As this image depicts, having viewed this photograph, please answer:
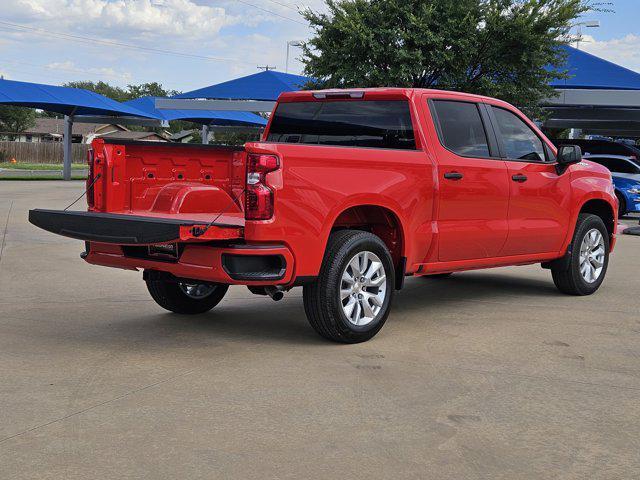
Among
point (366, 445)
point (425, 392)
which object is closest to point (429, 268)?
point (425, 392)

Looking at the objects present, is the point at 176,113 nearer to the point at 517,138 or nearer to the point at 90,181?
the point at 517,138

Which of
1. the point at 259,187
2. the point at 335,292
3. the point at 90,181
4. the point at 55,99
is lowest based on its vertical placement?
the point at 335,292

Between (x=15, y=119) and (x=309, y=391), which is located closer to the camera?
(x=309, y=391)

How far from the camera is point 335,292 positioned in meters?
6.21

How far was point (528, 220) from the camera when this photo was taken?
8156mm

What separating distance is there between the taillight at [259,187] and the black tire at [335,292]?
0.67 metres

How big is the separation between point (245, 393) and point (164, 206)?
7.24 ft

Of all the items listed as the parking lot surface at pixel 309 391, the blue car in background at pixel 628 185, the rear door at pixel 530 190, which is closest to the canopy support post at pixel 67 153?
the blue car in background at pixel 628 185

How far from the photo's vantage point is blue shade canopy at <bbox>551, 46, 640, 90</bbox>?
2620 cm

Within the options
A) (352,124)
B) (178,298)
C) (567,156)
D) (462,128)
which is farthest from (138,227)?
(567,156)

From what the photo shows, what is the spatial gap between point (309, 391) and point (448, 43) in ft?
62.9

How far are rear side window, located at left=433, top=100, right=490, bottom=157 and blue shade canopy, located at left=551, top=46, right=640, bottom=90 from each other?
63.1 ft

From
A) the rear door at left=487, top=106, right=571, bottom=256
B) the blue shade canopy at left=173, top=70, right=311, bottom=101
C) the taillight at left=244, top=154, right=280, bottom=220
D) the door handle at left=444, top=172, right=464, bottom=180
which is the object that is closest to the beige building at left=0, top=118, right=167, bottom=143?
the blue shade canopy at left=173, top=70, right=311, bottom=101

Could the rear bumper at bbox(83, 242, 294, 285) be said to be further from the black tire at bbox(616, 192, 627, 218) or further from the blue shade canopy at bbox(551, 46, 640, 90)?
the blue shade canopy at bbox(551, 46, 640, 90)
